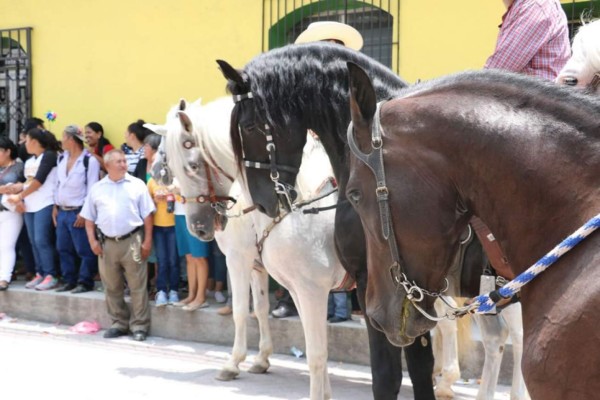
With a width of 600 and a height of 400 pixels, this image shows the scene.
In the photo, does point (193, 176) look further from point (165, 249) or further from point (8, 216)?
point (8, 216)

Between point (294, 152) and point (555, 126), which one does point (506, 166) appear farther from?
A: point (294, 152)

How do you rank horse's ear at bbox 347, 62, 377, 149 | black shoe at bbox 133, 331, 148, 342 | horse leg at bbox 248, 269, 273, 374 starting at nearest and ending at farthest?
horse's ear at bbox 347, 62, 377, 149, horse leg at bbox 248, 269, 273, 374, black shoe at bbox 133, 331, 148, 342

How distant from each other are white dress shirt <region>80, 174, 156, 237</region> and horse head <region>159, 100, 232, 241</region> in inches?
104

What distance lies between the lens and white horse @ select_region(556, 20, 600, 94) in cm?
284

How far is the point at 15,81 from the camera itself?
11.1m

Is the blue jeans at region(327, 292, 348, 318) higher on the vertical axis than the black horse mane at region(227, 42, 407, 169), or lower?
lower

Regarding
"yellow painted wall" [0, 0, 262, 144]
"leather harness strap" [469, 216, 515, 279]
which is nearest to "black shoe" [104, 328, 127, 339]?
"yellow painted wall" [0, 0, 262, 144]

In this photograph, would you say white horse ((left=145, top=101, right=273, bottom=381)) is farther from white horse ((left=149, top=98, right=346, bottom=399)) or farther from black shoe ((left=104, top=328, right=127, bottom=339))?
black shoe ((left=104, top=328, right=127, bottom=339))

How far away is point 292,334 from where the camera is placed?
7.66 meters

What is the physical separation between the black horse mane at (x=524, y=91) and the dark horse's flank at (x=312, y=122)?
1.43 metres

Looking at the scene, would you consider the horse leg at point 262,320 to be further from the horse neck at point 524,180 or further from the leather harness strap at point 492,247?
the horse neck at point 524,180

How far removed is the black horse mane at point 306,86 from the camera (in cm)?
402

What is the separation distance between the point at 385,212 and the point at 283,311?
552 centimetres

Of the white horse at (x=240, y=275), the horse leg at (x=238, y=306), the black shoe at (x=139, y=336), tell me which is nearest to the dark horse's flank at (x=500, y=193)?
the white horse at (x=240, y=275)
